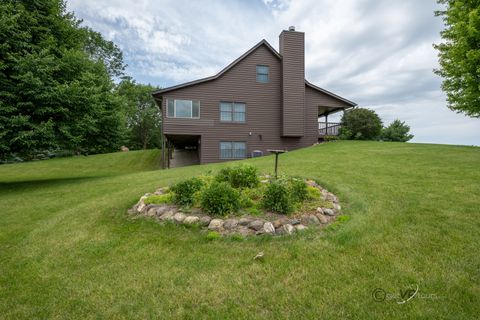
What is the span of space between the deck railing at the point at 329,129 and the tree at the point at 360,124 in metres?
0.64

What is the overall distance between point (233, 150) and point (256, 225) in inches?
534

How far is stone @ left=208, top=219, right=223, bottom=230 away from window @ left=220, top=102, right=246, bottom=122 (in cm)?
1360

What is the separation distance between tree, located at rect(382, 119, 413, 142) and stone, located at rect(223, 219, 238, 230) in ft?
98.1

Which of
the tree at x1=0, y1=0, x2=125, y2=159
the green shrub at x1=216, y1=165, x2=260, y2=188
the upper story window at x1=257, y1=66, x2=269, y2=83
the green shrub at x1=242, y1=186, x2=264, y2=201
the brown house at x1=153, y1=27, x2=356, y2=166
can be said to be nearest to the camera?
the green shrub at x1=242, y1=186, x2=264, y2=201

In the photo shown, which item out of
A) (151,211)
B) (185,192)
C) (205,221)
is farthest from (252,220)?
(151,211)

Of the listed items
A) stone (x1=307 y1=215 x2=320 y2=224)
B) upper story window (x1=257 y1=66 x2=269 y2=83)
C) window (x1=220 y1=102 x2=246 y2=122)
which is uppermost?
upper story window (x1=257 y1=66 x2=269 y2=83)

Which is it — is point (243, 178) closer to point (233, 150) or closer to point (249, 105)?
point (233, 150)

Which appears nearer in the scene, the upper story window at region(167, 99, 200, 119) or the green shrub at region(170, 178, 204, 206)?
the green shrub at region(170, 178, 204, 206)

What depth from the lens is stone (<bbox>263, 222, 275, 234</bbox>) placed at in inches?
160

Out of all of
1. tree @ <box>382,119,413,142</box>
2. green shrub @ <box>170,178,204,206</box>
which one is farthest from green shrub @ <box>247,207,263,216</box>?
tree @ <box>382,119,413,142</box>

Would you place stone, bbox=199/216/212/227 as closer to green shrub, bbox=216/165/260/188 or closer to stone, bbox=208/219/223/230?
stone, bbox=208/219/223/230

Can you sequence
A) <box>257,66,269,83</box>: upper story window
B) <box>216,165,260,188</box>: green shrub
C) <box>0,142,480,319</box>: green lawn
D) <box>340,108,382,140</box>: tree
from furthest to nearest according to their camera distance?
<box>340,108,382,140</box>: tree < <box>257,66,269,83</box>: upper story window < <box>216,165,260,188</box>: green shrub < <box>0,142,480,319</box>: green lawn

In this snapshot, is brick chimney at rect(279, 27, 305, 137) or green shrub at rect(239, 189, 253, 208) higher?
brick chimney at rect(279, 27, 305, 137)

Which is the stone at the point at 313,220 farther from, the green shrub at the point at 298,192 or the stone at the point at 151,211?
the stone at the point at 151,211
